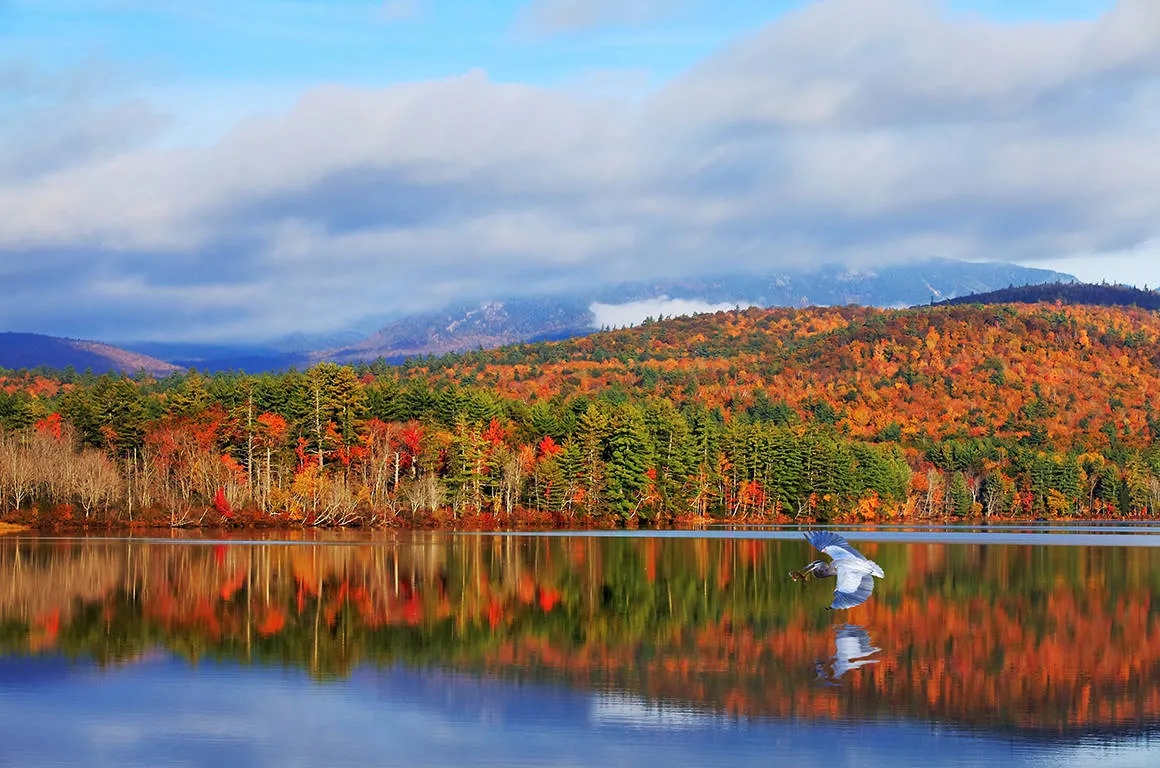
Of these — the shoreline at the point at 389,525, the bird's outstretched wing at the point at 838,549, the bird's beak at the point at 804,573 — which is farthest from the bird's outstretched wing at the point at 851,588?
the shoreline at the point at 389,525

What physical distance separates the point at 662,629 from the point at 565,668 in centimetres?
656

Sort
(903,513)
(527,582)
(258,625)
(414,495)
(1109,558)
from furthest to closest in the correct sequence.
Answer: (903,513) → (414,495) → (1109,558) → (527,582) → (258,625)

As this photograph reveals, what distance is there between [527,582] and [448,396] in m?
67.2

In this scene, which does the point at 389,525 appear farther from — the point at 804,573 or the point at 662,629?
the point at 804,573

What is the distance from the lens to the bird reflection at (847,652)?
25.1 metres

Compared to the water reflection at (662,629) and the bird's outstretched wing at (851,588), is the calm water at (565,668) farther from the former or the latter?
the bird's outstretched wing at (851,588)

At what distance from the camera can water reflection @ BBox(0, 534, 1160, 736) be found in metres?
22.8

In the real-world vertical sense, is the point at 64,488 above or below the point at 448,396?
below

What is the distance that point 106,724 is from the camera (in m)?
20.3

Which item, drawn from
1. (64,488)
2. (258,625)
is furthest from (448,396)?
(258,625)

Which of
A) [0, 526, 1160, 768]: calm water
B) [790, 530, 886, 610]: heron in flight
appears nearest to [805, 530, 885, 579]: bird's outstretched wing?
[790, 530, 886, 610]: heron in flight

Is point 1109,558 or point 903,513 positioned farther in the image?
point 903,513

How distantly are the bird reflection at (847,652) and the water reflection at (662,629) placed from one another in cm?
13

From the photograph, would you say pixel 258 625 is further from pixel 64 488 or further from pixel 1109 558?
pixel 64 488
